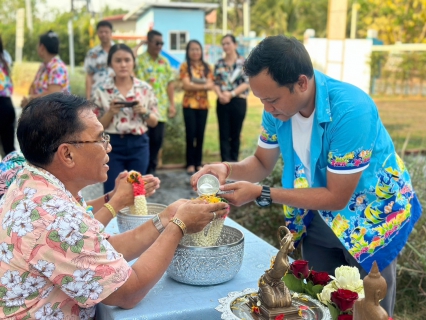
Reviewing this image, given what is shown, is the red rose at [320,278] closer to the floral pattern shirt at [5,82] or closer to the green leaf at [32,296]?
the green leaf at [32,296]

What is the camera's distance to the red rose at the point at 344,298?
1558 millimetres

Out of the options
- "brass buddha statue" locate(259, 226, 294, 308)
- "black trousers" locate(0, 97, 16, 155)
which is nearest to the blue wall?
"black trousers" locate(0, 97, 16, 155)

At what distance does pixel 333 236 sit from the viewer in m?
2.43

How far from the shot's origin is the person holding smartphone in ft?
14.4

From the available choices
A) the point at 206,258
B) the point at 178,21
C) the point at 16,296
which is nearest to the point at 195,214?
the point at 206,258

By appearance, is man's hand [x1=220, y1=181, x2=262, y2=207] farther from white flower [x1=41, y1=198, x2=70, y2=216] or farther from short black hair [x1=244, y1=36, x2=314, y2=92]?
white flower [x1=41, y1=198, x2=70, y2=216]

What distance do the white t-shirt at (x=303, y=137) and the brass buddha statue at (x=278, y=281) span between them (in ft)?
2.79

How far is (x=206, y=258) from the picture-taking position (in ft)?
6.18

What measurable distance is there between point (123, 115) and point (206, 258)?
9.24 ft

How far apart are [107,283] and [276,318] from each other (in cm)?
55

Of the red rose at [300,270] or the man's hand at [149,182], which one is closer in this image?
the red rose at [300,270]

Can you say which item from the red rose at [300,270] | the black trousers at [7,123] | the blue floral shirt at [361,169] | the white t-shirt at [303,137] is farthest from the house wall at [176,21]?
the red rose at [300,270]

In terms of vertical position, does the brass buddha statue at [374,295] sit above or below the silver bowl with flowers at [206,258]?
above

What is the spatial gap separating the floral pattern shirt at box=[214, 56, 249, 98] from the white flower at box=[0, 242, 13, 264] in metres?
5.72
